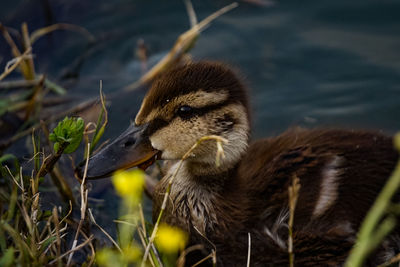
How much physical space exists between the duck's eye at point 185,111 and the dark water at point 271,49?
5.05 ft

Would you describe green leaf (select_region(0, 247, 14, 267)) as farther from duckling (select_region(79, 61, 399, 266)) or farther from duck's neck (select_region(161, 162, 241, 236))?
duck's neck (select_region(161, 162, 241, 236))

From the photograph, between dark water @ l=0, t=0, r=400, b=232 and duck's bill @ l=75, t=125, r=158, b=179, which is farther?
dark water @ l=0, t=0, r=400, b=232

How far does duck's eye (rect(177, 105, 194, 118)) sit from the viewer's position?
2.49 metres

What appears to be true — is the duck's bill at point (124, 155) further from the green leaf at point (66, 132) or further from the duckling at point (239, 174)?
the green leaf at point (66, 132)

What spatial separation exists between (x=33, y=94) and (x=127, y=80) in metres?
0.96

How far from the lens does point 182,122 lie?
2508 mm

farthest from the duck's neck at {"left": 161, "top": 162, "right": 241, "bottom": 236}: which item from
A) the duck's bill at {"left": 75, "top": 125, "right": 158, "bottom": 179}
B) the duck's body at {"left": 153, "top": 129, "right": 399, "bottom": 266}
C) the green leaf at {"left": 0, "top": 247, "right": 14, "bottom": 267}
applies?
the green leaf at {"left": 0, "top": 247, "right": 14, "bottom": 267}

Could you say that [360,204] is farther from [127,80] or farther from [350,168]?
[127,80]

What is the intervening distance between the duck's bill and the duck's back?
46 centimetres

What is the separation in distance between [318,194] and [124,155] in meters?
0.85

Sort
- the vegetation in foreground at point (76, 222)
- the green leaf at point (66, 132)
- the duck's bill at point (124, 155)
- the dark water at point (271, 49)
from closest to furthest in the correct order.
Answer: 1. the vegetation in foreground at point (76, 222)
2. the green leaf at point (66, 132)
3. the duck's bill at point (124, 155)
4. the dark water at point (271, 49)

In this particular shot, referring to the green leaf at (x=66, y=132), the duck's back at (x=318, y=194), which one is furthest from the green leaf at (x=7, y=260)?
the duck's back at (x=318, y=194)

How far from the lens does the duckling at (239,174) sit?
251 cm

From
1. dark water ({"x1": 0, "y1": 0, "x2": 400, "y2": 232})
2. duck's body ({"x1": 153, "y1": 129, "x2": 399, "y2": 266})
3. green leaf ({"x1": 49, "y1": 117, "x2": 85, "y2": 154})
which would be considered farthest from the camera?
dark water ({"x1": 0, "y1": 0, "x2": 400, "y2": 232})
